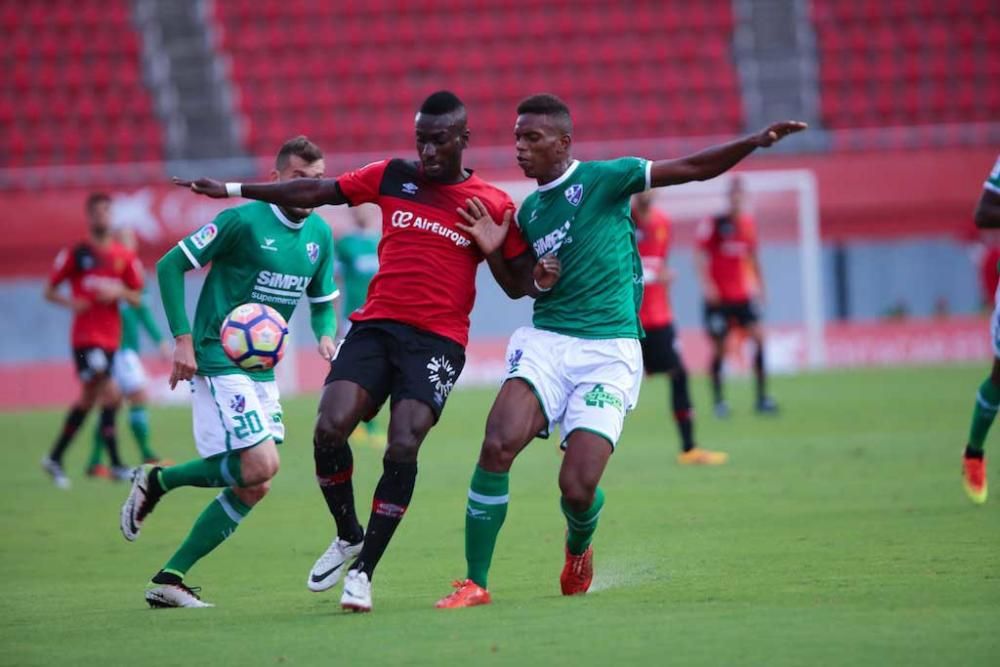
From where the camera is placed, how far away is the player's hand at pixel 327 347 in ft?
27.0

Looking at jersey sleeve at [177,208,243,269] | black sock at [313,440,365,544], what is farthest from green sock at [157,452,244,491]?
jersey sleeve at [177,208,243,269]

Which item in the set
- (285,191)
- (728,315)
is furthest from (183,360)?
(728,315)

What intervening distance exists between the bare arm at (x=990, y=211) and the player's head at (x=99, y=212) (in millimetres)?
8302

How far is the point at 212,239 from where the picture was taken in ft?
26.1

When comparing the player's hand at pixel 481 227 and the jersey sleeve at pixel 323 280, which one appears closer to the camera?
the player's hand at pixel 481 227

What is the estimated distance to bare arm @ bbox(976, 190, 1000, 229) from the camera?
934 centimetres

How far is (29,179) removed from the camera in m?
25.4

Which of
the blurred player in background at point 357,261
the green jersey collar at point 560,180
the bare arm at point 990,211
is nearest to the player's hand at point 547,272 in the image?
the green jersey collar at point 560,180

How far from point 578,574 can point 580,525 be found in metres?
0.25

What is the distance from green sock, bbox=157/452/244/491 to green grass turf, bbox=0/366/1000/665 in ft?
2.01

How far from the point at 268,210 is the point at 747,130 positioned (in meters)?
21.2

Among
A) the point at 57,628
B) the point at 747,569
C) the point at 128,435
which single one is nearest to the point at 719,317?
the point at 128,435

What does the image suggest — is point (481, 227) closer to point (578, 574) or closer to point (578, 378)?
point (578, 378)

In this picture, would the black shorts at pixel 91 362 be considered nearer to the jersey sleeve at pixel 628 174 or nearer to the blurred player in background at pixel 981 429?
the blurred player in background at pixel 981 429
